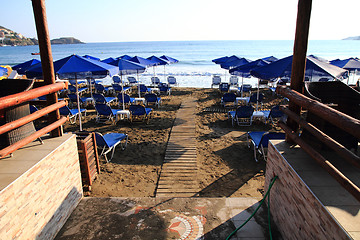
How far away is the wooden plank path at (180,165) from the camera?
468 cm

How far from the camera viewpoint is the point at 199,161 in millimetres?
6039

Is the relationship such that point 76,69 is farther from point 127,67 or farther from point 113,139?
point 127,67

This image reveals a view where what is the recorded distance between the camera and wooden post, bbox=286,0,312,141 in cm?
311

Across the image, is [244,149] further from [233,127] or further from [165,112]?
[165,112]

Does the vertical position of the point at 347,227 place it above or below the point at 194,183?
above

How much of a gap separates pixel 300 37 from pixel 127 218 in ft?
11.4

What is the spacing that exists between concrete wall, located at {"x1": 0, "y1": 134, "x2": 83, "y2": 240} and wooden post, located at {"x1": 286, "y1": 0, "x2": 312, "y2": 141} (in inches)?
127

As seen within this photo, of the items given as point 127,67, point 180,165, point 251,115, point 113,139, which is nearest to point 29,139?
point 180,165

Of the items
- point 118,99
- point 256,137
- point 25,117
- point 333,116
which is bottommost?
point 256,137

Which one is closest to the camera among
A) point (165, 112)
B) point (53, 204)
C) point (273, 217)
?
point (53, 204)

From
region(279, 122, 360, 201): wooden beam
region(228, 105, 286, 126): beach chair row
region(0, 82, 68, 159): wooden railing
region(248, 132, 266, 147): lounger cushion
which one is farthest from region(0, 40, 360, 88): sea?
region(279, 122, 360, 201): wooden beam

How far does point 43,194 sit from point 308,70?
599 cm

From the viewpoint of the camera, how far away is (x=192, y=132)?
8.12 metres

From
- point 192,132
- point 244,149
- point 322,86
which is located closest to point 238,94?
point 192,132
